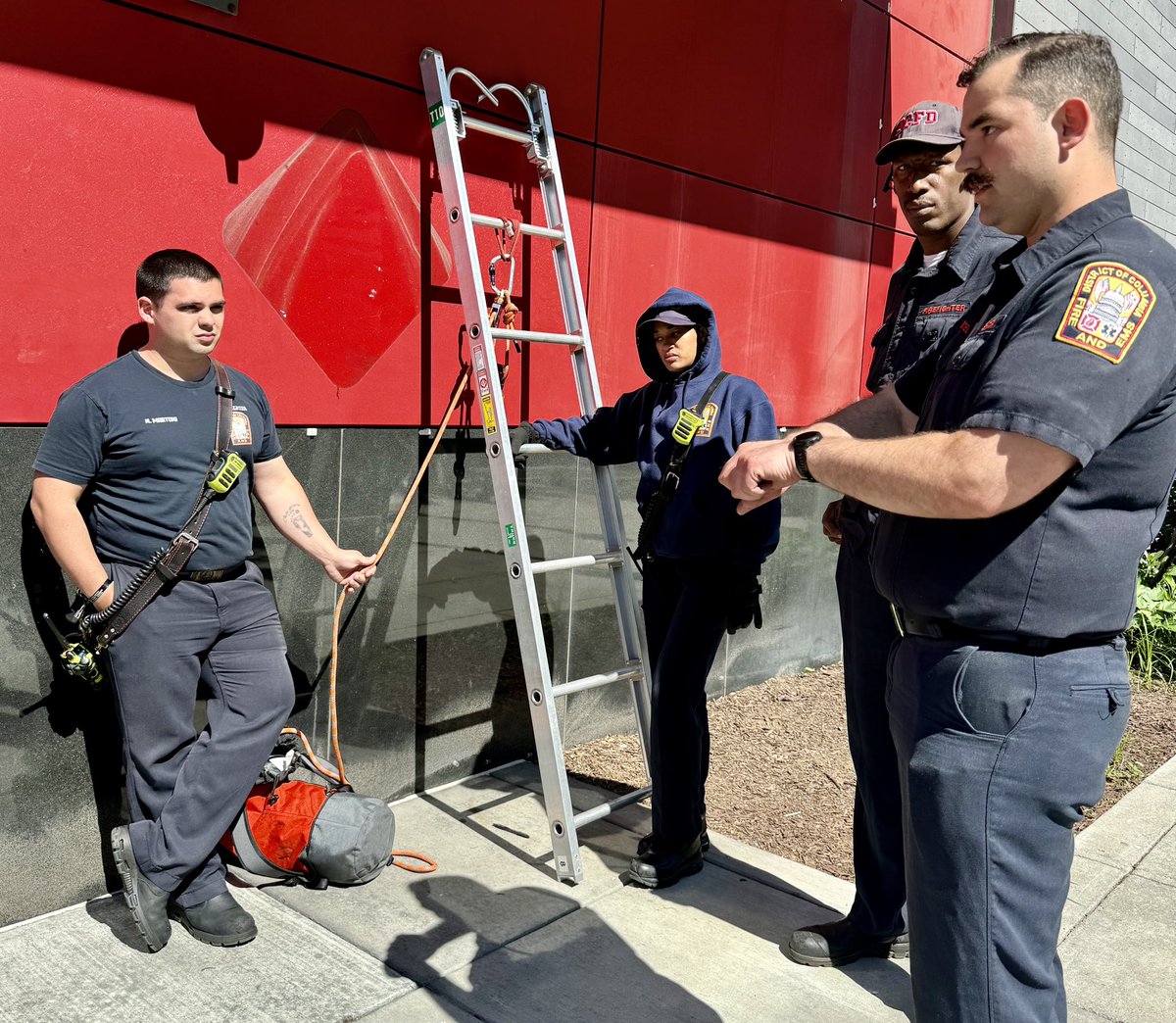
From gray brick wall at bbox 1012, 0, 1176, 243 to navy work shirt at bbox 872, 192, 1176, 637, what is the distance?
7.14 meters

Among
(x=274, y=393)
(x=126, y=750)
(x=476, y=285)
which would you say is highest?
(x=476, y=285)

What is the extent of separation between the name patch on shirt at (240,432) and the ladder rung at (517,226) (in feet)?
3.68

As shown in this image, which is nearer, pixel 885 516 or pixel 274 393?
pixel 885 516

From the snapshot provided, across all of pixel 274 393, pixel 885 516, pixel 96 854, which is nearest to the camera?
pixel 885 516

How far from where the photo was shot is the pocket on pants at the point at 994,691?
67.5 inches

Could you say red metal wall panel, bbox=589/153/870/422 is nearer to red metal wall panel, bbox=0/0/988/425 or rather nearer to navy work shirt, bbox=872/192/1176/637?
red metal wall panel, bbox=0/0/988/425

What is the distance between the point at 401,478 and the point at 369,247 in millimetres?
852

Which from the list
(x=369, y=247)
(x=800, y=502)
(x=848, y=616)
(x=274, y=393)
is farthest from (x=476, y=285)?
(x=800, y=502)

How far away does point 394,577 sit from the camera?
13.1ft

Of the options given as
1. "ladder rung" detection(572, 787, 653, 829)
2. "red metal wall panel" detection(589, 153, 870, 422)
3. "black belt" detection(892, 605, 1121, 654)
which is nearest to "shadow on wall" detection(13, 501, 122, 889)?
"ladder rung" detection(572, 787, 653, 829)

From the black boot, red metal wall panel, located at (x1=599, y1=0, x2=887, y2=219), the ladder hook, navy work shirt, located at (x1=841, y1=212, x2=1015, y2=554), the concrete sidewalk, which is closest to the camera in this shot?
the concrete sidewalk

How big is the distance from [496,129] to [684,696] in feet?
7.11

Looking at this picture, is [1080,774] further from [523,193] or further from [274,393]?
[523,193]

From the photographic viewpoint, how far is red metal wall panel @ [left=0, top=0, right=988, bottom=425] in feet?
9.90
